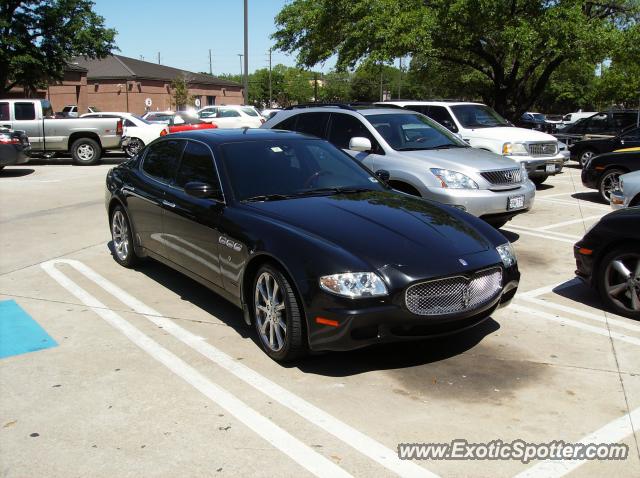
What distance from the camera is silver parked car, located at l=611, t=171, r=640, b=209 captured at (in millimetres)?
7625

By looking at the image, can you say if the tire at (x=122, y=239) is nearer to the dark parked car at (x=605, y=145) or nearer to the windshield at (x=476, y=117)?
the windshield at (x=476, y=117)

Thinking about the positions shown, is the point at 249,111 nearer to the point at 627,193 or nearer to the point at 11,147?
the point at 11,147

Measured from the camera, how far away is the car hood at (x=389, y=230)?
158 inches

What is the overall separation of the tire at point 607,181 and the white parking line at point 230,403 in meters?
9.34

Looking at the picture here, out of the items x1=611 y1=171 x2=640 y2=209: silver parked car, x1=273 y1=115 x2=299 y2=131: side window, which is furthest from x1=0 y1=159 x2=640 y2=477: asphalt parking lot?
x1=273 y1=115 x2=299 y2=131: side window

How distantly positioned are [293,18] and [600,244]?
2434cm

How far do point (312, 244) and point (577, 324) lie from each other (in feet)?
8.40

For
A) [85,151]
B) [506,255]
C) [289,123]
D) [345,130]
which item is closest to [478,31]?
[85,151]

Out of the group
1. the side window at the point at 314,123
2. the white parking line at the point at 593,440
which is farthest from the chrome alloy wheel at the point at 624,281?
the side window at the point at 314,123

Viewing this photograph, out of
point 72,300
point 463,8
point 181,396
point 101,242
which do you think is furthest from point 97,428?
point 463,8

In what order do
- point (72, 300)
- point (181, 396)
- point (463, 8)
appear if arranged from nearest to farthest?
point (181, 396) → point (72, 300) → point (463, 8)

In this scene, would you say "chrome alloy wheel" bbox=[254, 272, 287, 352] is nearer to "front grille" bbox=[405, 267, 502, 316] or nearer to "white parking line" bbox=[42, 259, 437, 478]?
"white parking line" bbox=[42, 259, 437, 478]

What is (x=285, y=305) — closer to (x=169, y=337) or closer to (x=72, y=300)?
(x=169, y=337)

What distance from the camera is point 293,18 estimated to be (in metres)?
27.4
